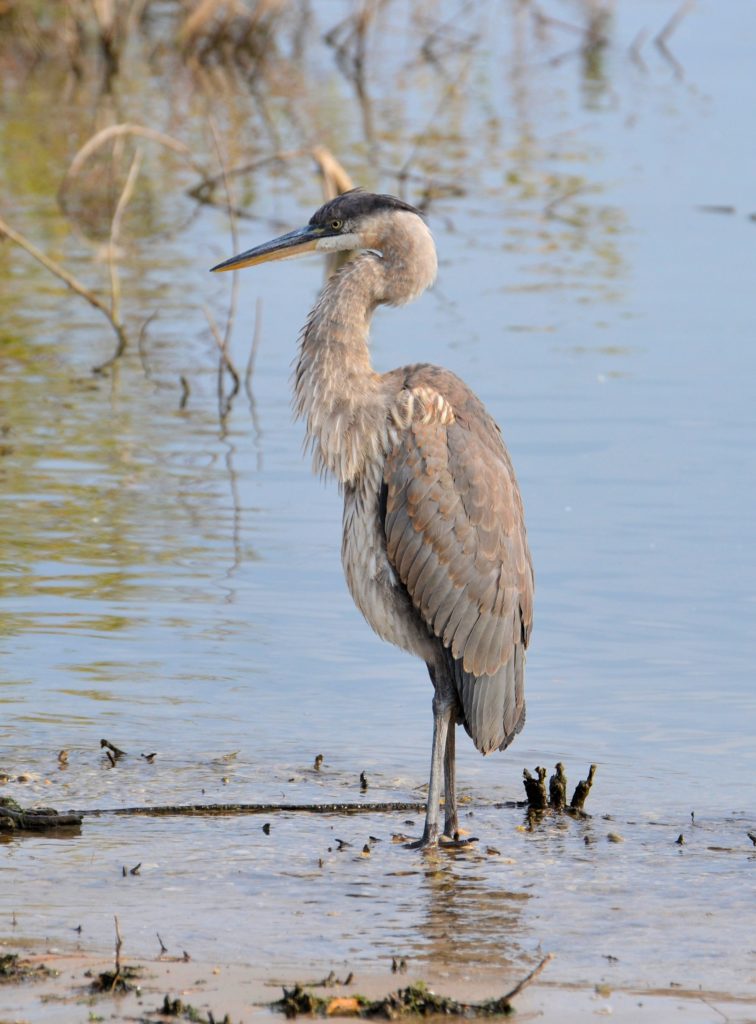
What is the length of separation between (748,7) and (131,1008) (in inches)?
1132

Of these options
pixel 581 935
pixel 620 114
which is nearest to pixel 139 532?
pixel 581 935

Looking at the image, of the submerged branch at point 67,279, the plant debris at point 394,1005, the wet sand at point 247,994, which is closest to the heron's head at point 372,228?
the wet sand at point 247,994

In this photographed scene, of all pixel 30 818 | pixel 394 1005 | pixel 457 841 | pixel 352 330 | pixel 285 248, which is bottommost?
pixel 457 841

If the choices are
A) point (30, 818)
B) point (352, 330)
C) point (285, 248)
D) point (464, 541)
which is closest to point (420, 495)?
point (464, 541)

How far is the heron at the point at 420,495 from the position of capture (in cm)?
582

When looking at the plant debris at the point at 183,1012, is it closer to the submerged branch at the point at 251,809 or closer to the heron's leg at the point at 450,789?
the submerged branch at the point at 251,809

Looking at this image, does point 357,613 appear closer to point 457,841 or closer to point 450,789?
point 450,789

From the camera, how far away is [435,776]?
5.76 metres

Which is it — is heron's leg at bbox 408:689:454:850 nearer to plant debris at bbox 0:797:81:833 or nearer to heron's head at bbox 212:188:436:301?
plant debris at bbox 0:797:81:833

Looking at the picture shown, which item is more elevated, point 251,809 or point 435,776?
point 435,776

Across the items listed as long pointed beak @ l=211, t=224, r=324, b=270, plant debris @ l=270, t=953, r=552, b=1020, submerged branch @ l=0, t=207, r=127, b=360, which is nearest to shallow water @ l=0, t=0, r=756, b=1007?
submerged branch @ l=0, t=207, r=127, b=360

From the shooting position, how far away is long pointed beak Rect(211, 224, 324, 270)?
6.21 metres

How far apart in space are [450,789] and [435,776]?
157 millimetres

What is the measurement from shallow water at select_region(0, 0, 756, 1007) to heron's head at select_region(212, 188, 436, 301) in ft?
6.14
